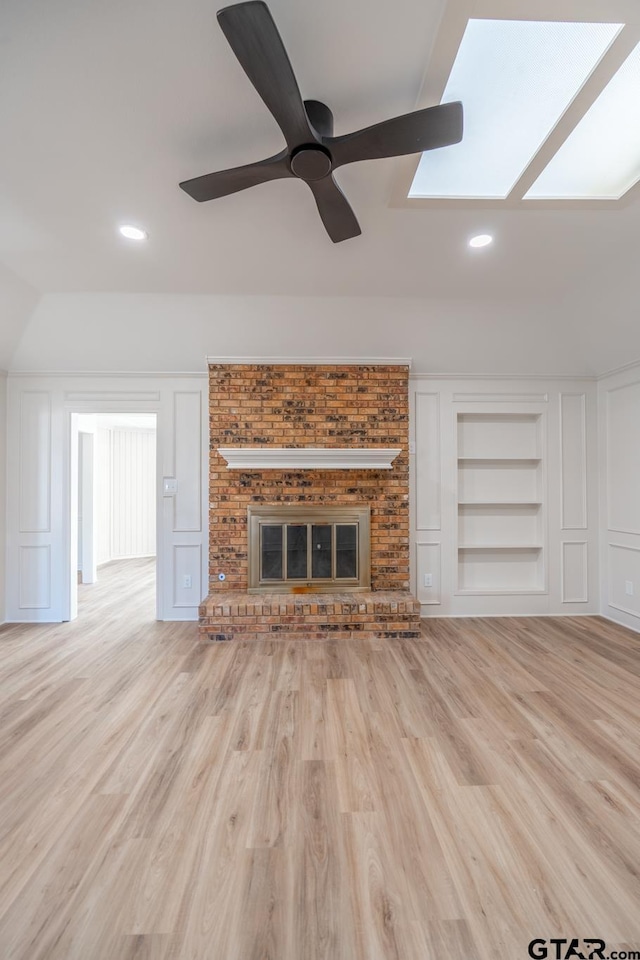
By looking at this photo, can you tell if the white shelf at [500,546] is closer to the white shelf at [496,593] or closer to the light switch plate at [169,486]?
the white shelf at [496,593]

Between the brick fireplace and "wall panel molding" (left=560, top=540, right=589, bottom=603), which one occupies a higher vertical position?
the brick fireplace

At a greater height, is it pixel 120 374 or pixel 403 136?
pixel 403 136

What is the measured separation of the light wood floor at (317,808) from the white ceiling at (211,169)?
2.82 m

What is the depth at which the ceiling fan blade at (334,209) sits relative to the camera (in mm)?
1668

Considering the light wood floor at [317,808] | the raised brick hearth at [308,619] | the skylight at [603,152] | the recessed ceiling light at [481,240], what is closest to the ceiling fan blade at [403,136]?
the skylight at [603,152]

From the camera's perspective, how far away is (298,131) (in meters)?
1.40

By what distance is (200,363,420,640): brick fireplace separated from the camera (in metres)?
3.81

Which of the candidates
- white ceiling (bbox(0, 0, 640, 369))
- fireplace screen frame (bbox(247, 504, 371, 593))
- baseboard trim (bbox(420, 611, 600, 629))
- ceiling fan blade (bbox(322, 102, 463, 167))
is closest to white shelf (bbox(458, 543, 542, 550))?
baseboard trim (bbox(420, 611, 600, 629))

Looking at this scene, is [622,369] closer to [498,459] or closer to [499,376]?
[499,376]

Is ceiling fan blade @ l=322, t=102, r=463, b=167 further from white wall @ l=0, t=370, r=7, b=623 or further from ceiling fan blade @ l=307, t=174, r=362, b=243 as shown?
white wall @ l=0, t=370, r=7, b=623

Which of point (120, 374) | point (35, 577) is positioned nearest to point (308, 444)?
point (120, 374)

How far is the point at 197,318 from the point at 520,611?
13.6 ft

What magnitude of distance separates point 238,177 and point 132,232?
114cm

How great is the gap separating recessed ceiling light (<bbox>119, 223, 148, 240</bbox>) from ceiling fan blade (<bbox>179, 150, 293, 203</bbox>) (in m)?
0.86
